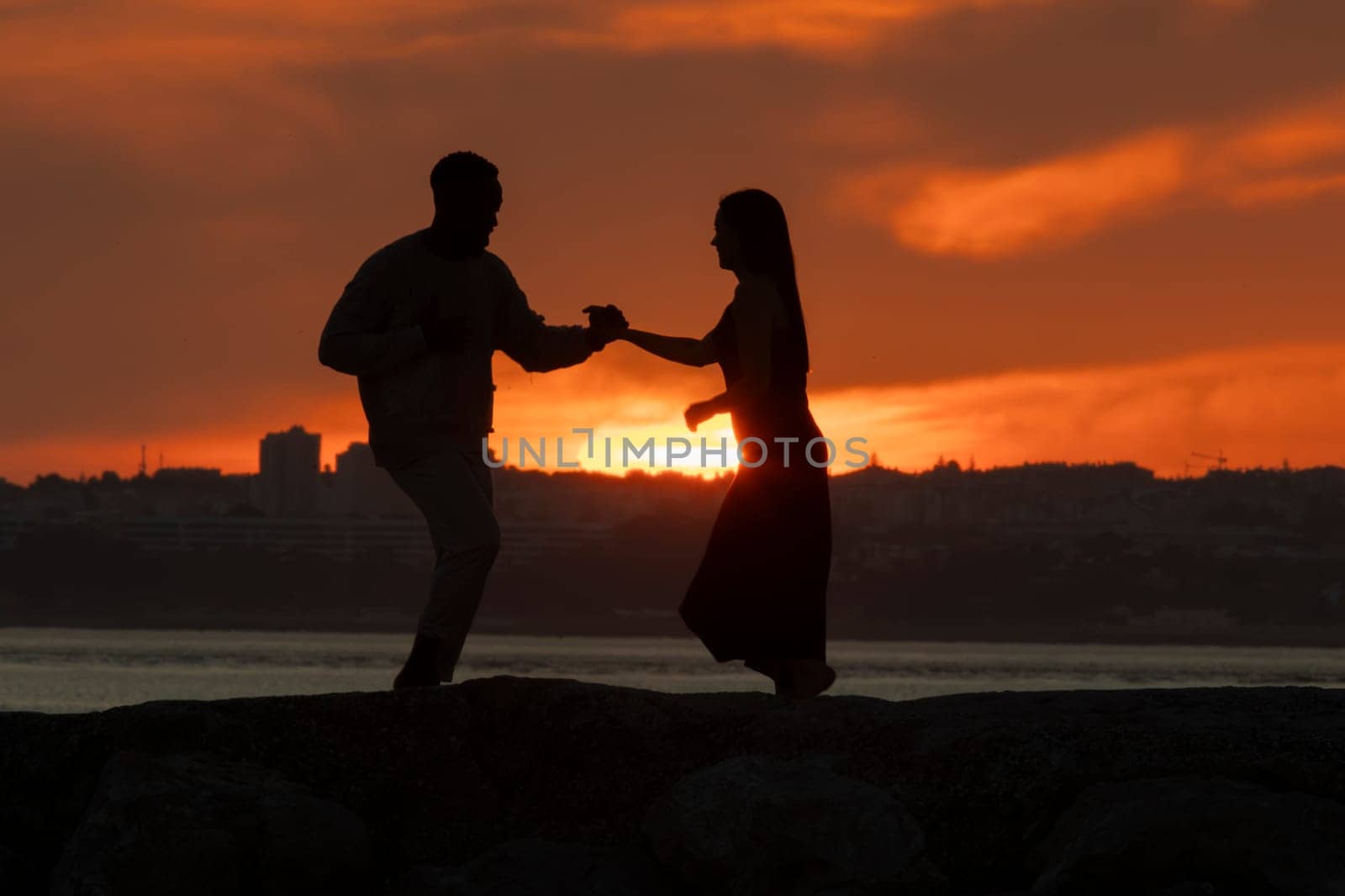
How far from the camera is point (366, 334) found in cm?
859

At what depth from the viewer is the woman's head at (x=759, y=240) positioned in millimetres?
8578

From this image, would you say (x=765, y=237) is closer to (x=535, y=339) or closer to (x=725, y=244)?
(x=725, y=244)

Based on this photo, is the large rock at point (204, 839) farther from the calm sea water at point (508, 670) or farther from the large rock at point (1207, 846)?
the calm sea water at point (508, 670)

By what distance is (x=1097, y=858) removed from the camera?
6355 millimetres

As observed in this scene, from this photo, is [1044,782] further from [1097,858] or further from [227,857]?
[227,857]

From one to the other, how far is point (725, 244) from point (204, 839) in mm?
3321

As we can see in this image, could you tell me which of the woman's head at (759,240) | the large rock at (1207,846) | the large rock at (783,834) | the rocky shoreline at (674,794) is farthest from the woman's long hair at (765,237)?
the large rock at (1207,846)

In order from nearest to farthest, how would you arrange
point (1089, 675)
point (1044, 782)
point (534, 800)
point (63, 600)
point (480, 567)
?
point (1044, 782)
point (534, 800)
point (480, 567)
point (1089, 675)
point (63, 600)

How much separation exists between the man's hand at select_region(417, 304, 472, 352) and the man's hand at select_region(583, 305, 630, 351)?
0.92m

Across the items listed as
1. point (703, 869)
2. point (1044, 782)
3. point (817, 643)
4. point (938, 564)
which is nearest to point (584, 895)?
point (703, 869)

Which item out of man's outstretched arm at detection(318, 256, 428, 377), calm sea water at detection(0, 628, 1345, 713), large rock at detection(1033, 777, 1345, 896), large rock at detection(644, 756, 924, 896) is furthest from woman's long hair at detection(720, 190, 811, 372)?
calm sea water at detection(0, 628, 1345, 713)

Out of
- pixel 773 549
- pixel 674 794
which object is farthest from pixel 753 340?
pixel 674 794

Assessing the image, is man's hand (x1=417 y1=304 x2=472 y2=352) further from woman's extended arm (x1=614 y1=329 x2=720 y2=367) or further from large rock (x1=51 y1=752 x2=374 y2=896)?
large rock (x1=51 y1=752 x2=374 y2=896)

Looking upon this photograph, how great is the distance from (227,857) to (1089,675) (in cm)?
8868
